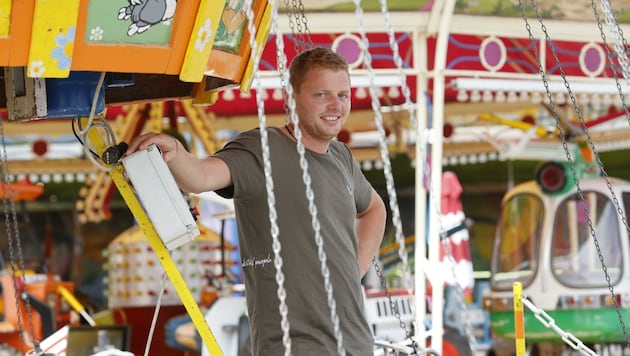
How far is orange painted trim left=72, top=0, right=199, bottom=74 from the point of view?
2686 millimetres

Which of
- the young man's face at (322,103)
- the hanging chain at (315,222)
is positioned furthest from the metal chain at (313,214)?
the young man's face at (322,103)

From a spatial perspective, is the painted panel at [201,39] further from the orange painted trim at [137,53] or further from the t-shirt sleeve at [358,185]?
the t-shirt sleeve at [358,185]

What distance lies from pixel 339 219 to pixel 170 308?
286 inches

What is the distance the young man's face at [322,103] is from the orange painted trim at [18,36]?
72 centimetres

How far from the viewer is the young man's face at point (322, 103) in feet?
9.68

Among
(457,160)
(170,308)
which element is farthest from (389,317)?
(457,160)

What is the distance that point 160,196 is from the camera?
9.09ft

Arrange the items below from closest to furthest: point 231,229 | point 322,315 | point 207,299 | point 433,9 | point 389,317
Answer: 1. point 322,315
2. point 389,317
3. point 433,9
4. point 207,299
5. point 231,229

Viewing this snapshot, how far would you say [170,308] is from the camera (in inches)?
394

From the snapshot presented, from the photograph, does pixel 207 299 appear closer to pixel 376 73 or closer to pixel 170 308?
pixel 170 308

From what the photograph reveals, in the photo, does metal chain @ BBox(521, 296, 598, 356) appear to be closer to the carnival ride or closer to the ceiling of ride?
the ceiling of ride

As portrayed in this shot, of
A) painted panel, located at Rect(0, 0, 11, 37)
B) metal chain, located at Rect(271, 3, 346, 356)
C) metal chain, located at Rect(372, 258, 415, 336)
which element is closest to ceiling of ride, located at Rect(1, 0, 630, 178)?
metal chain, located at Rect(372, 258, 415, 336)

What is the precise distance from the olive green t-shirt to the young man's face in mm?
63

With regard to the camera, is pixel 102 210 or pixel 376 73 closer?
pixel 376 73
